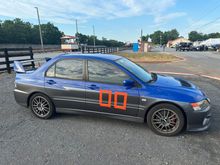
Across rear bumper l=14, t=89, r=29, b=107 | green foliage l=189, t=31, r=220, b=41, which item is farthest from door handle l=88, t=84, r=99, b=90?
green foliage l=189, t=31, r=220, b=41

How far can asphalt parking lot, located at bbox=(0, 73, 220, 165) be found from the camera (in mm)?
2912

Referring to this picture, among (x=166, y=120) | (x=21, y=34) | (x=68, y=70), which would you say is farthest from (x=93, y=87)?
(x=21, y=34)

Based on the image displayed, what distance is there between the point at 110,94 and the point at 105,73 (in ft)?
1.50

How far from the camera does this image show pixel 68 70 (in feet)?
13.7

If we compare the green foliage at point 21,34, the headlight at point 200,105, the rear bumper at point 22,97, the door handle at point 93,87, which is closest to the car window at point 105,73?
the door handle at point 93,87

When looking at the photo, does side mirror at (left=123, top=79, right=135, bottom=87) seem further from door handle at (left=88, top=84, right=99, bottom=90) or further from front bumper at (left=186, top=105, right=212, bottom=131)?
front bumper at (left=186, top=105, right=212, bottom=131)

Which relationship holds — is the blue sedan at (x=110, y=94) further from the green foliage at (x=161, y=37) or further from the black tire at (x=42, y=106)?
the green foliage at (x=161, y=37)

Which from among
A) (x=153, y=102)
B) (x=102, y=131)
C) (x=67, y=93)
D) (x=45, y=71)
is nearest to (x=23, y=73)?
(x=45, y=71)

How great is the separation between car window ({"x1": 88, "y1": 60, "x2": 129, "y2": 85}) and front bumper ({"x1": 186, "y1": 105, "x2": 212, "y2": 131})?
1.37 meters

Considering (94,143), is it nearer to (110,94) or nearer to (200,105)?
(110,94)

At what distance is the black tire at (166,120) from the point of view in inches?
139

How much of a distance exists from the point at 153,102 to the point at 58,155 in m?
1.91

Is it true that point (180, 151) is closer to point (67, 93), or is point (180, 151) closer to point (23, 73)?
point (67, 93)

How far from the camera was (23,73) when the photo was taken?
4.62 meters
